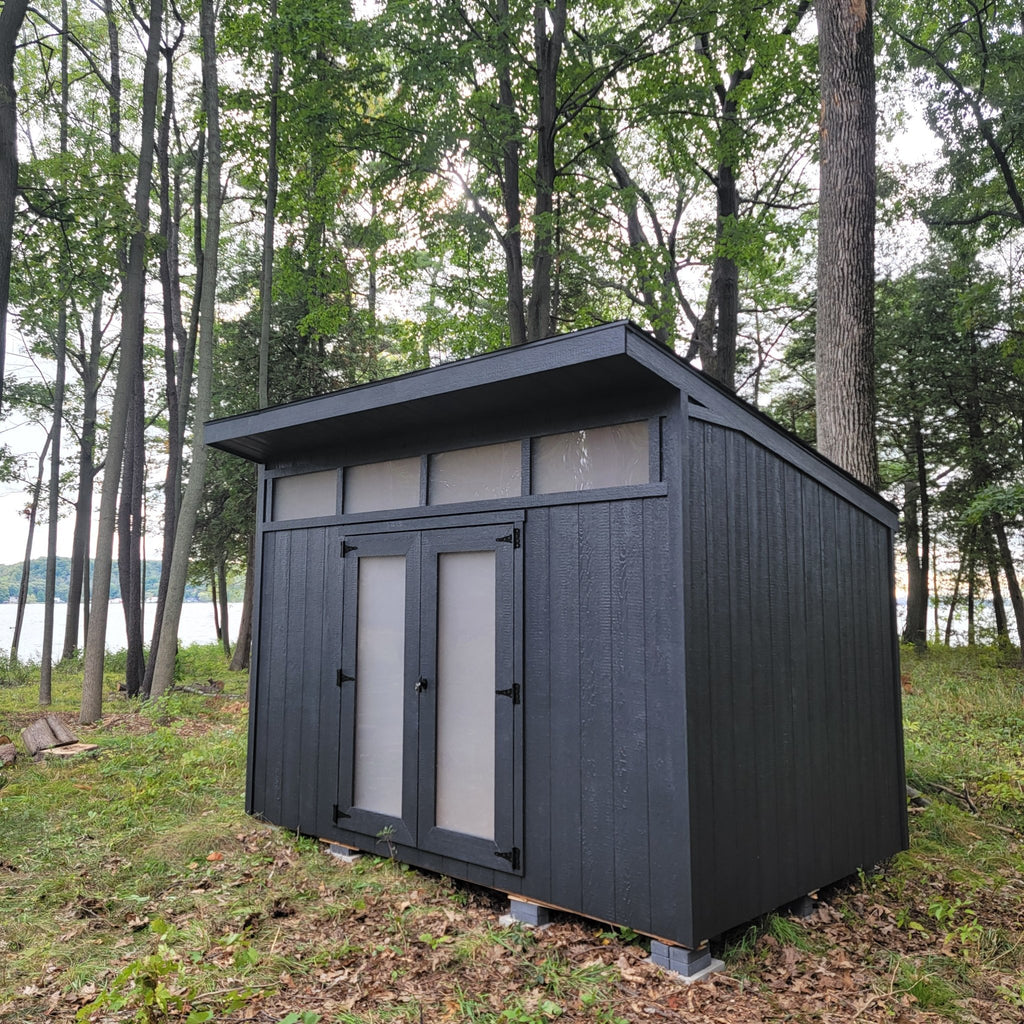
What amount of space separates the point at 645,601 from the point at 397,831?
2.04 metres

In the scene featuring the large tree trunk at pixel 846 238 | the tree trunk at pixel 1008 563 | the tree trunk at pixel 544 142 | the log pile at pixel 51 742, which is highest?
the tree trunk at pixel 544 142

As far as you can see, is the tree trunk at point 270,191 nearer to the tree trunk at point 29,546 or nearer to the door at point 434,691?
the door at point 434,691

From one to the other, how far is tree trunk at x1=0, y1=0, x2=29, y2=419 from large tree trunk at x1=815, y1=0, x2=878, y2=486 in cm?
713

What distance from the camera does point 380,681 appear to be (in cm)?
455

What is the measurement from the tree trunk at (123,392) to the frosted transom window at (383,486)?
198 inches

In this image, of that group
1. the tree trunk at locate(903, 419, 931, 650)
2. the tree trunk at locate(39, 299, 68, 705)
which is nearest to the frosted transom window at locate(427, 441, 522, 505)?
the tree trunk at locate(39, 299, 68, 705)

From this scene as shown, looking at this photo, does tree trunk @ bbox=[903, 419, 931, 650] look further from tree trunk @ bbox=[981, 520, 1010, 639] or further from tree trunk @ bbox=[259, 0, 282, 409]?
tree trunk @ bbox=[259, 0, 282, 409]

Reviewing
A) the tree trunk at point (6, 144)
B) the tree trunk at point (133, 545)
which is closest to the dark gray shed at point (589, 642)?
the tree trunk at point (6, 144)

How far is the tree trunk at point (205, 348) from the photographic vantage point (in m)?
8.77

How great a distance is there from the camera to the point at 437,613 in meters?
4.28

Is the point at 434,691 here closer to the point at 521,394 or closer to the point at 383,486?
the point at 383,486

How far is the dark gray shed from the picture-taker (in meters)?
3.31

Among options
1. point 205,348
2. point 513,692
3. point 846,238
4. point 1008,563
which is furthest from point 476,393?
point 1008,563

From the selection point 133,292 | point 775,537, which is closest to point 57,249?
point 133,292
